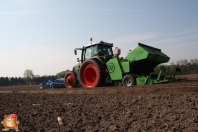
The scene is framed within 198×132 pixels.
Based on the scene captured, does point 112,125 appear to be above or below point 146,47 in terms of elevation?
below

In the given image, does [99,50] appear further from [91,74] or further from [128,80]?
[128,80]

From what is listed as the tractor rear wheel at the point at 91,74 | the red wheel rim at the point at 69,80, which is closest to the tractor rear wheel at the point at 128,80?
the tractor rear wheel at the point at 91,74

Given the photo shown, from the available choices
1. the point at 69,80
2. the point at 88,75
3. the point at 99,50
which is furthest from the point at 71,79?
the point at 99,50

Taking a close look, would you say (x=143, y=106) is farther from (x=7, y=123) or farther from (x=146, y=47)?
(x=146, y=47)

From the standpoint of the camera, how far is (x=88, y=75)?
37.0ft

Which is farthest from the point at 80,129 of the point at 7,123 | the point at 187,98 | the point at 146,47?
the point at 146,47

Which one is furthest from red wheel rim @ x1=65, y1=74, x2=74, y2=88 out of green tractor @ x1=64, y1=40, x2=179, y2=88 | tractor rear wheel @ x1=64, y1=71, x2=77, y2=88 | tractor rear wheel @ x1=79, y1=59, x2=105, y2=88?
tractor rear wheel @ x1=79, y1=59, x2=105, y2=88

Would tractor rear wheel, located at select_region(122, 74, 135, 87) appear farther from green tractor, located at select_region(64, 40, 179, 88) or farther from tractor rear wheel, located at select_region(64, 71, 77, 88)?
tractor rear wheel, located at select_region(64, 71, 77, 88)

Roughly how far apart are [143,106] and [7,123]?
2802 mm

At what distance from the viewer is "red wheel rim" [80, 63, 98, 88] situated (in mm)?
10977

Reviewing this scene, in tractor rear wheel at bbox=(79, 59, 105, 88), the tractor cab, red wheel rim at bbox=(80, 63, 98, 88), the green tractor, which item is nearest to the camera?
the green tractor

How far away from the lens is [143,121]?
3697mm

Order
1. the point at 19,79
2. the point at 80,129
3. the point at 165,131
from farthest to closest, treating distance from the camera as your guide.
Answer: the point at 19,79, the point at 80,129, the point at 165,131

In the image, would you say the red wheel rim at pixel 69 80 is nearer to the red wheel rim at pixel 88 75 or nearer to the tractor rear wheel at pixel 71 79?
the tractor rear wheel at pixel 71 79
